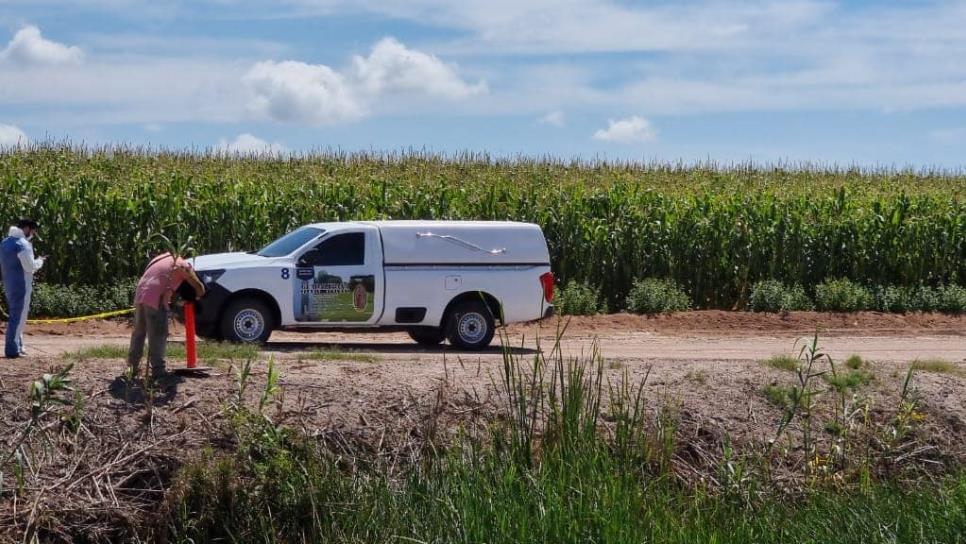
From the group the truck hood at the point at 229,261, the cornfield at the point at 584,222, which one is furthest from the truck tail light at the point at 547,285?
the cornfield at the point at 584,222

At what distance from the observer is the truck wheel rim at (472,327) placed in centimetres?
1855

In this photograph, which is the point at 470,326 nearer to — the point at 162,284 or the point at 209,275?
the point at 209,275

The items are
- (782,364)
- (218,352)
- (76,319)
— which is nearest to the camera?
(218,352)

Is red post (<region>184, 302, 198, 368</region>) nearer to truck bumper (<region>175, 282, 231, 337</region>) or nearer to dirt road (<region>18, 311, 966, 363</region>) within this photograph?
dirt road (<region>18, 311, 966, 363</region>)

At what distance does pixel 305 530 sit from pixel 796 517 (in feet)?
13.0

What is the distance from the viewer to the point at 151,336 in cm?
1202

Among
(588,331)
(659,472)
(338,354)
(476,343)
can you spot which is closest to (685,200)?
(588,331)

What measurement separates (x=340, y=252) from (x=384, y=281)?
28.5 inches

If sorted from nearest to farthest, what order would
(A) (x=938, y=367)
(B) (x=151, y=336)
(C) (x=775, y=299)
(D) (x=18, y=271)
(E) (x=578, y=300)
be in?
(B) (x=151, y=336), (D) (x=18, y=271), (A) (x=938, y=367), (E) (x=578, y=300), (C) (x=775, y=299)

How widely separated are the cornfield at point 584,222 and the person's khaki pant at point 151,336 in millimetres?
11811

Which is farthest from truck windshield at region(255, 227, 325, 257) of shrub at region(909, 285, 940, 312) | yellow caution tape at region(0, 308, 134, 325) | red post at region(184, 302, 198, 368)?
shrub at region(909, 285, 940, 312)

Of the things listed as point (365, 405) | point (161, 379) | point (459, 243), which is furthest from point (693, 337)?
point (161, 379)

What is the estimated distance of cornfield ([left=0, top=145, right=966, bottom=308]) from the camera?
24.2 meters

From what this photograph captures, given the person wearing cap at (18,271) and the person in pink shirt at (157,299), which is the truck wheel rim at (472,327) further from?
the person in pink shirt at (157,299)
